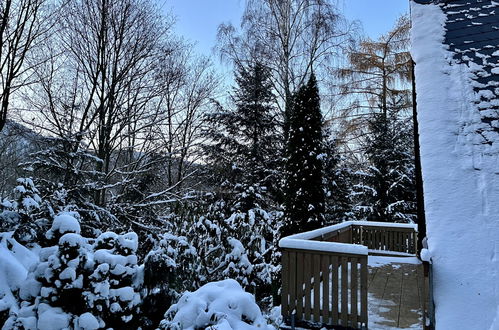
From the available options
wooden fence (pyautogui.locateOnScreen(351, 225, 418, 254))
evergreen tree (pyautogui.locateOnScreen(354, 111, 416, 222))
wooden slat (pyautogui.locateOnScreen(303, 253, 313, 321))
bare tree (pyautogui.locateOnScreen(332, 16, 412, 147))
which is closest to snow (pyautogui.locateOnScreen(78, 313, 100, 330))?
wooden slat (pyautogui.locateOnScreen(303, 253, 313, 321))

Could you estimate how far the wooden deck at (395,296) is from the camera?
13.2 ft

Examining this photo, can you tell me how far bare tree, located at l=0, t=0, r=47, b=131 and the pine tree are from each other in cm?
587

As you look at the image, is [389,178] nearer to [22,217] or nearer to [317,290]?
[317,290]

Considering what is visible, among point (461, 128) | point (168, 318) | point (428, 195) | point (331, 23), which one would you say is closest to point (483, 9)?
point (461, 128)

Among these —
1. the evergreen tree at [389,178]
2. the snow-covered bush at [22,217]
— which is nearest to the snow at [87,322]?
the snow-covered bush at [22,217]

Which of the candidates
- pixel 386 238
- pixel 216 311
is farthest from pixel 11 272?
pixel 386 238

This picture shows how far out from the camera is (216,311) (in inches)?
92.1

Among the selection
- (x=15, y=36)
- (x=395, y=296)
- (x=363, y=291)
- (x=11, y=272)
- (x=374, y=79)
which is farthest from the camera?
(x=374, y=79)

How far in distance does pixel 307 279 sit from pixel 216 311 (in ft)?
6.83

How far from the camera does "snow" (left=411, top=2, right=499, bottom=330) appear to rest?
1.99m

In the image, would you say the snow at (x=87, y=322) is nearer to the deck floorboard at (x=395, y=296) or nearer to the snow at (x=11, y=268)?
the snow at (x=11, y=268)

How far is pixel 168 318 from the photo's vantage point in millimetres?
2633

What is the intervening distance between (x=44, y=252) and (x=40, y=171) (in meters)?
4.72

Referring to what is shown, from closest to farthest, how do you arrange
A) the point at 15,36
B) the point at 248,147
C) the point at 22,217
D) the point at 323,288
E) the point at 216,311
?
the point at 216,311 → the point at 323,288 → the point at 22,217 → the point at 15,36 → the point at 248,147
